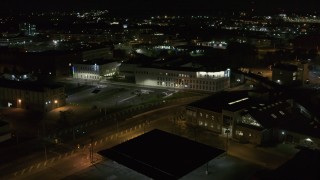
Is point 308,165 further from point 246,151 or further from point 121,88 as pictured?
point 121,88

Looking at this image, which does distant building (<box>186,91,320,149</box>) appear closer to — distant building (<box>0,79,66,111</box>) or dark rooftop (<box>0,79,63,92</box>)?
distant building (<box>0,79,66,111</box>)

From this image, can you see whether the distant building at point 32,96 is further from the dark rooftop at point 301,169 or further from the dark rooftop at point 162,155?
the dark rooftop at point 301,169

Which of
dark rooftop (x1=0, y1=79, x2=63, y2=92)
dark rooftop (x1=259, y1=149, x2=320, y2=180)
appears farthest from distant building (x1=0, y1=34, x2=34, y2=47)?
dark rooftop (x1=259, y1=149, x2=320, y2=180)

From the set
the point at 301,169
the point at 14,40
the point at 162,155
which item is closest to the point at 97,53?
the point at 14,40

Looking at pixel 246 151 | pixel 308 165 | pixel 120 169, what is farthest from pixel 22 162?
pixel 308 165

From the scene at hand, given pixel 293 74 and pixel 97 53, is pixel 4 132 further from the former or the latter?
pixel 97 53
